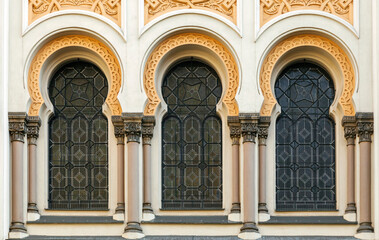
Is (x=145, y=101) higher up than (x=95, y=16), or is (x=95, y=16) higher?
(x=95, y=16)

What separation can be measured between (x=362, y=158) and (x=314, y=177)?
3.76 feet

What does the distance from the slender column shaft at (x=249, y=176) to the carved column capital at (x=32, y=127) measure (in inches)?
163

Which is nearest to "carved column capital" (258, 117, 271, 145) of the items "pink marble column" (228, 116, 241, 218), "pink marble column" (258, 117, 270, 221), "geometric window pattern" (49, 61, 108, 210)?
"pink marble column" (258, 117, 270, 221)

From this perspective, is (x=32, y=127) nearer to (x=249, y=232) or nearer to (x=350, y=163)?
(x=249, y=232)

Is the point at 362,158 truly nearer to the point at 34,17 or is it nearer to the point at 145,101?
the point at 145,101

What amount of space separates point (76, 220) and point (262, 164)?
391 centimetres

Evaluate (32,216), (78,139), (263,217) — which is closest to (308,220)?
(263,217)

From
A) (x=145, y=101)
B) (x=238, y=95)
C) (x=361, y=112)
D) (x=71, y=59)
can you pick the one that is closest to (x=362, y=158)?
(x=361, y=112)

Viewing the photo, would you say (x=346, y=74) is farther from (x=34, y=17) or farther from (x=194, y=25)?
(x=34, y=17)

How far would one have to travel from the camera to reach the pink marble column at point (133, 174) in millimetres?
27984

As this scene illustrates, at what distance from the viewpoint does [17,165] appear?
28.2 m

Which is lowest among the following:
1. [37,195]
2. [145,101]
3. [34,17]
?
[37,195]

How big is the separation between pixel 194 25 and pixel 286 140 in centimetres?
301

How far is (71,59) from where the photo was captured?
2923 cm
